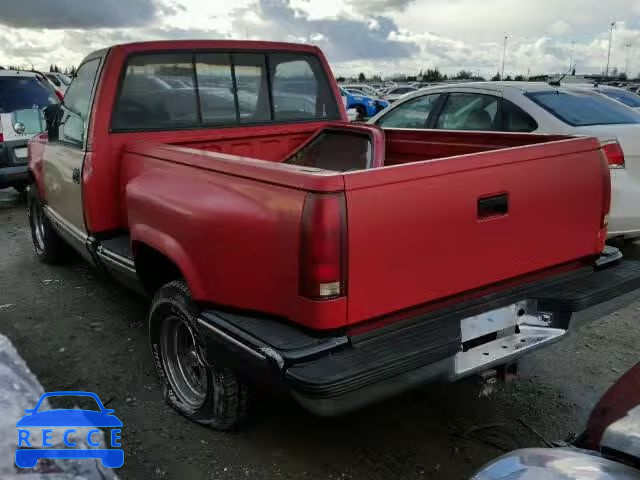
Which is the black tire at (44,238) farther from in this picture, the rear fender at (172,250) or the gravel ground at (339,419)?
the rear fender at (172,250)

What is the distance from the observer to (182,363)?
3299 mm

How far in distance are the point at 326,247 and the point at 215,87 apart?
2.46 meters

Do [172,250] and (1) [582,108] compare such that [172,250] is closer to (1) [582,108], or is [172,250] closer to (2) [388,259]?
(2) [388,259]

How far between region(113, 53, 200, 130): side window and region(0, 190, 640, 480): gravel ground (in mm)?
1530

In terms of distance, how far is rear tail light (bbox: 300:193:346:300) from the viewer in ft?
7.17

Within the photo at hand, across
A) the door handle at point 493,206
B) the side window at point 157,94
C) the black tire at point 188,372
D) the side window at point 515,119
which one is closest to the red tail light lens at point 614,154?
the side window at point 515,119

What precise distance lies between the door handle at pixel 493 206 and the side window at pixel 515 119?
10.9ft

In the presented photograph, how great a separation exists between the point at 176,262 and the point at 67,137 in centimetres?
221

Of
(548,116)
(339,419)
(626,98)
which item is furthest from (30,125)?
(626,98)

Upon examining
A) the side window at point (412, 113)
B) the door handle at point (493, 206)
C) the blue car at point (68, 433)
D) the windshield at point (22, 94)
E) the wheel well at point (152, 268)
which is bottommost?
the blue car at point (68, 433)

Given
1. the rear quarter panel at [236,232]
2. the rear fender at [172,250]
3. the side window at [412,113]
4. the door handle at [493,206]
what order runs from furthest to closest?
the side window at [412,113]
the rear fender at [172,250]
the door handle at [493,206]
the rear quarter panel at [236,232]

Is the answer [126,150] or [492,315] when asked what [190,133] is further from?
[492,315]

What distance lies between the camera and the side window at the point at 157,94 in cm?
394

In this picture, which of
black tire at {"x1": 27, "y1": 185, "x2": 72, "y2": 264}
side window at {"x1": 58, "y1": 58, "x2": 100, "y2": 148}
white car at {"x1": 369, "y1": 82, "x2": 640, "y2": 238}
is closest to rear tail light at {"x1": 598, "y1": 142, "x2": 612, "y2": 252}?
white car at {"x1": 369, "y1": 82, "x2": 640, "y2": 238}
